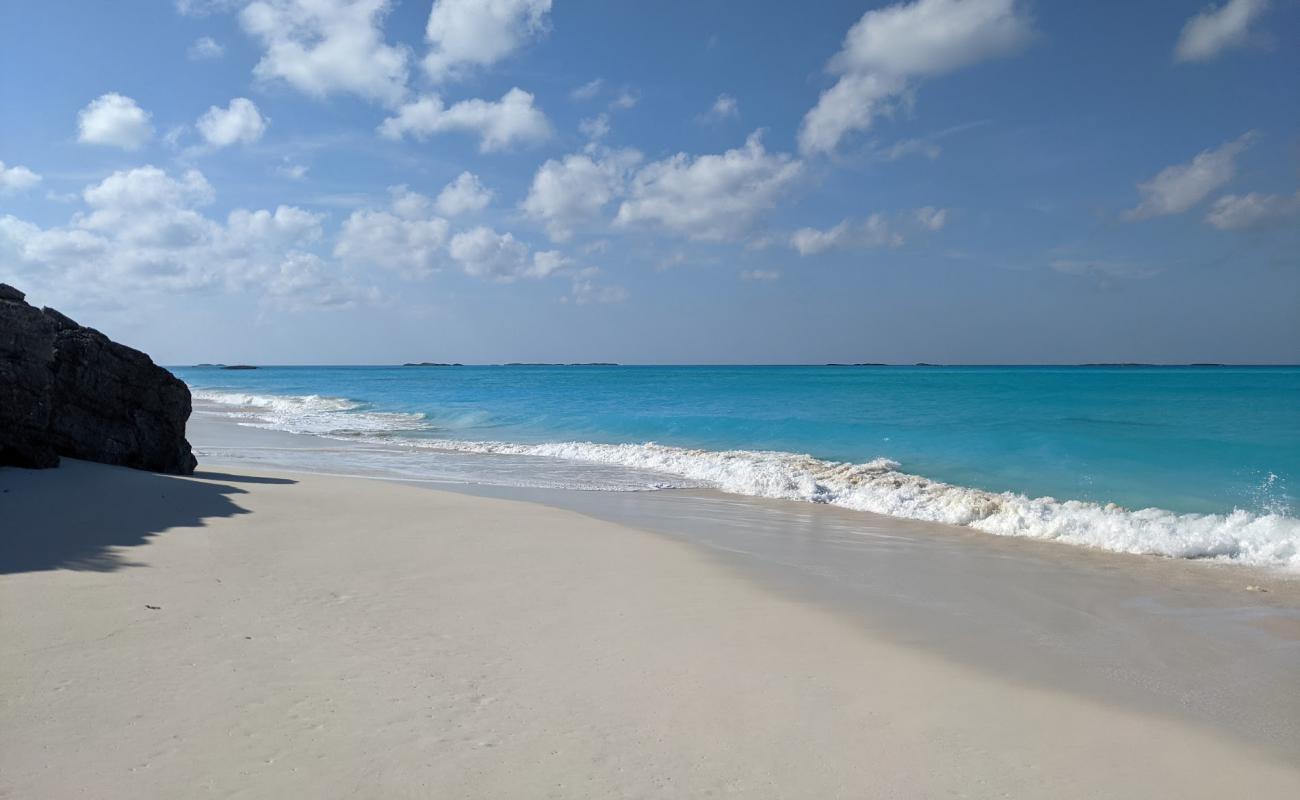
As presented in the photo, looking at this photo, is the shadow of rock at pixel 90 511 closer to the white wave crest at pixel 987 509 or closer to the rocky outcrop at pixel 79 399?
the rocky outcrop at pixel 79 399

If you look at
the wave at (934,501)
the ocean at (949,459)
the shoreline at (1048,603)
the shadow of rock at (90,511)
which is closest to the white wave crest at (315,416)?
the ocean at (949,459)

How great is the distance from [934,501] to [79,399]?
44.0 ft

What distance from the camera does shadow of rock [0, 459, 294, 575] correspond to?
627cm

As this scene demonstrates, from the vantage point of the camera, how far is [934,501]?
13.3 meters

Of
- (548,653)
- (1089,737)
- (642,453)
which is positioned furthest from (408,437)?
(1089,737)

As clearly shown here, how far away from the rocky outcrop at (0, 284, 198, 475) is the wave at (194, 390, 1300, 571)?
30.5 ft

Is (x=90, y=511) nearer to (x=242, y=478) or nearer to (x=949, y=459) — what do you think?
(x=242, y=478)

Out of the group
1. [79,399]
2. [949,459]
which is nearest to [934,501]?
[949,459]

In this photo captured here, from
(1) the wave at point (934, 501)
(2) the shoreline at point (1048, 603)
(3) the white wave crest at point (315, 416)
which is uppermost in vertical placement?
(3) the white wave crest at point (315, 416)

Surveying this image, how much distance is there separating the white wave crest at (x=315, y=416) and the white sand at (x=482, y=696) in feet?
72.8

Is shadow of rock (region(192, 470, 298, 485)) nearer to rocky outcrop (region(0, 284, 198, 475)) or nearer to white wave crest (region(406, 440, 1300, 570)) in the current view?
rocky outcrop (region(0, 284, 198, 475))

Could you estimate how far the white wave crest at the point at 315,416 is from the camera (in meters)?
30.0

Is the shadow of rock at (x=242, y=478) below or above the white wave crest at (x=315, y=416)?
below

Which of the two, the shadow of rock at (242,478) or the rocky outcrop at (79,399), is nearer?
the rocky outcrop at (79,399)
